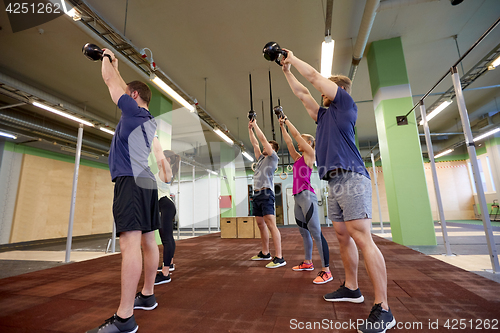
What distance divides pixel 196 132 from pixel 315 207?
7.91 metres

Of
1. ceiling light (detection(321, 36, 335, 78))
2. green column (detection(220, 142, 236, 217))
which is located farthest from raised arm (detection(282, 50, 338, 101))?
green column (detection(220, 142, 236, 217))

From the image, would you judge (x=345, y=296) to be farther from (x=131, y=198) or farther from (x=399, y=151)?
(x=399, y=151)

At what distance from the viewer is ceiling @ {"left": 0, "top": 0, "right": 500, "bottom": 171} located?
4.07 metres

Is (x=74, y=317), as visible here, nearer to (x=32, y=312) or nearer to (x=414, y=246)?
(x=32, y=312)

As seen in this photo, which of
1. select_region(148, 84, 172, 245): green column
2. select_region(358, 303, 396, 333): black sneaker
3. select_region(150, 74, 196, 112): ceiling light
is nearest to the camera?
select_region(358, 303, 396, 333): black sneaker

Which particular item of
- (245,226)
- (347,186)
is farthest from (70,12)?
(245,226)

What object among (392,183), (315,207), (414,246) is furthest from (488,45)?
(315,207)

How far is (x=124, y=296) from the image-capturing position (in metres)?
1.33

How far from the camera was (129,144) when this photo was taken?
1504 mm

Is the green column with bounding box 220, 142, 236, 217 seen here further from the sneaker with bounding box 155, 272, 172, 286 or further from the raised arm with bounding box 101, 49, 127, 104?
the raised arm with bounding box 101, 49, 127, 104

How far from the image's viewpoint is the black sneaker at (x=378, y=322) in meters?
1.23

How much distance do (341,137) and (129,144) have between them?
1356 millimetres

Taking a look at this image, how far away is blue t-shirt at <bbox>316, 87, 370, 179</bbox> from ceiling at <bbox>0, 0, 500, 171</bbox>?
3.36 m

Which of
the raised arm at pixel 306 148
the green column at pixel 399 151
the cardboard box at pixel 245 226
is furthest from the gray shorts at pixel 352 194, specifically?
the cardboard box at pixel 245 226
